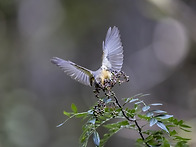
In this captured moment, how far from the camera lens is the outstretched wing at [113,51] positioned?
37.2 inches

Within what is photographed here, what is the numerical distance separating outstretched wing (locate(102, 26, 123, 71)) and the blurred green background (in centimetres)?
259

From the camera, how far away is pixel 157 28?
14.2 ft

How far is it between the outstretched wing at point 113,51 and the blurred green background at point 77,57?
8.48ft

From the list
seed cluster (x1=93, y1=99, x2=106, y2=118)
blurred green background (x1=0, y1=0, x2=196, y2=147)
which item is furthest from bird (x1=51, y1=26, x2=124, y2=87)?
blurred green background (x1=0, y1=0, x2=196, y2=147)

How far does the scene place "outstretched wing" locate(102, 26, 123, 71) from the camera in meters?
0.95

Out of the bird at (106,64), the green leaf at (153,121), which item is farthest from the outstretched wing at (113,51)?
the green leaf at (153,121)

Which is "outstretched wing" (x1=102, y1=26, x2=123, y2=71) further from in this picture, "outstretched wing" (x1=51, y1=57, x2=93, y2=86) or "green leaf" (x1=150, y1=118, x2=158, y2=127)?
"green leaf" (x1=150, y1=118, x2=158, y2=127)

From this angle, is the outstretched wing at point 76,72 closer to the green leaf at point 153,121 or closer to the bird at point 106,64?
the bird at point 106,64

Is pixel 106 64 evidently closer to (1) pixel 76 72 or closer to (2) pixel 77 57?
(1) pixel 76 72

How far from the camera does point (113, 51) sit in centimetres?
96

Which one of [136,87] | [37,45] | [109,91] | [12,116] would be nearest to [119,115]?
[109,91]

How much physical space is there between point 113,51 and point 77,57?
402 cm

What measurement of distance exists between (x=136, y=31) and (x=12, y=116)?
2.30 metres

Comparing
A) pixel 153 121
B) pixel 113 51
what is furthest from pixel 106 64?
pixel 153 121
